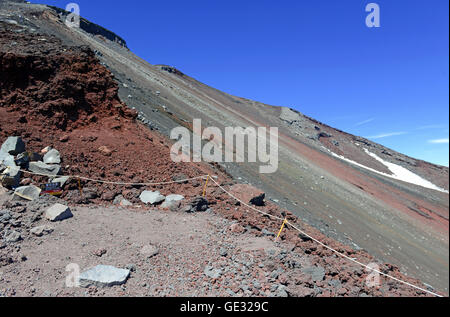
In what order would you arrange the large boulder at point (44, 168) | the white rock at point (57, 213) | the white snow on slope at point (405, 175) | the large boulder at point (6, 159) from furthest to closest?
the white snow on slope at point (405, 175) < the large boulder at point (44, 168) < the large boulder at point (6, 159) < the white rock at point (57, 213)

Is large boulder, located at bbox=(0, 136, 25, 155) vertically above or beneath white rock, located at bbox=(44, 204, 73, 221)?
above

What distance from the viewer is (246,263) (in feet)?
14.0

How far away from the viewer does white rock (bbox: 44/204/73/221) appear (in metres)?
4.80

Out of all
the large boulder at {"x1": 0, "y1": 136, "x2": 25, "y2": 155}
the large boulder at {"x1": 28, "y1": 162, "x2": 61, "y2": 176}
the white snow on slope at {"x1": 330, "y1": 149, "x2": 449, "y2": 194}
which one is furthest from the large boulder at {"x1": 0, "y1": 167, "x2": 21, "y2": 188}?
the white snow on slope at {"x1": 330, "y1": 149, "x2": 449, "y2": 194}

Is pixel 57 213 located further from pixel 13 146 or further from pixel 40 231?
pixel 13 146

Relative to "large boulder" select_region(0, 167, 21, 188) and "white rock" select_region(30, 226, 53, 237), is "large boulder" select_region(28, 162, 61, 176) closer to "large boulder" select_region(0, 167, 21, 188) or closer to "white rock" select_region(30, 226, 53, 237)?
"large boulder" select_region(0, 167, 21, 188)

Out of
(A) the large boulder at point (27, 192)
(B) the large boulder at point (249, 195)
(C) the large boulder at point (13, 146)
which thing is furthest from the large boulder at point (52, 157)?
(B) the large boulder at point (249, 195)

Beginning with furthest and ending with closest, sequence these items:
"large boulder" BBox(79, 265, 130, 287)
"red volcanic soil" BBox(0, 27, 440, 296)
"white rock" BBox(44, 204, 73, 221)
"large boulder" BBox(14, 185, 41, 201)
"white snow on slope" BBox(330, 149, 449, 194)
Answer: "white snow on slope" BBox(330, 149, 449, 194), "red volcanic soil" BBox(0, 27, 440, 296), "large boulder" BBox(14, 185, 41, 201), "white rock" BBox(44, 204, 73, 221), "large boulder" BBox(79, 265, 130, 287)

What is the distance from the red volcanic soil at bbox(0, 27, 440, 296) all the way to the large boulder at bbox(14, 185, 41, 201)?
550mm

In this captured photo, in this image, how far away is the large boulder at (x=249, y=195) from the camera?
6.88 m

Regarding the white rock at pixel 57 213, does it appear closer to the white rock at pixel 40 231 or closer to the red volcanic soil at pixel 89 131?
the white rock at pixel 40 231

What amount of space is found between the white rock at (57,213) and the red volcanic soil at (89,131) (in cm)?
70
